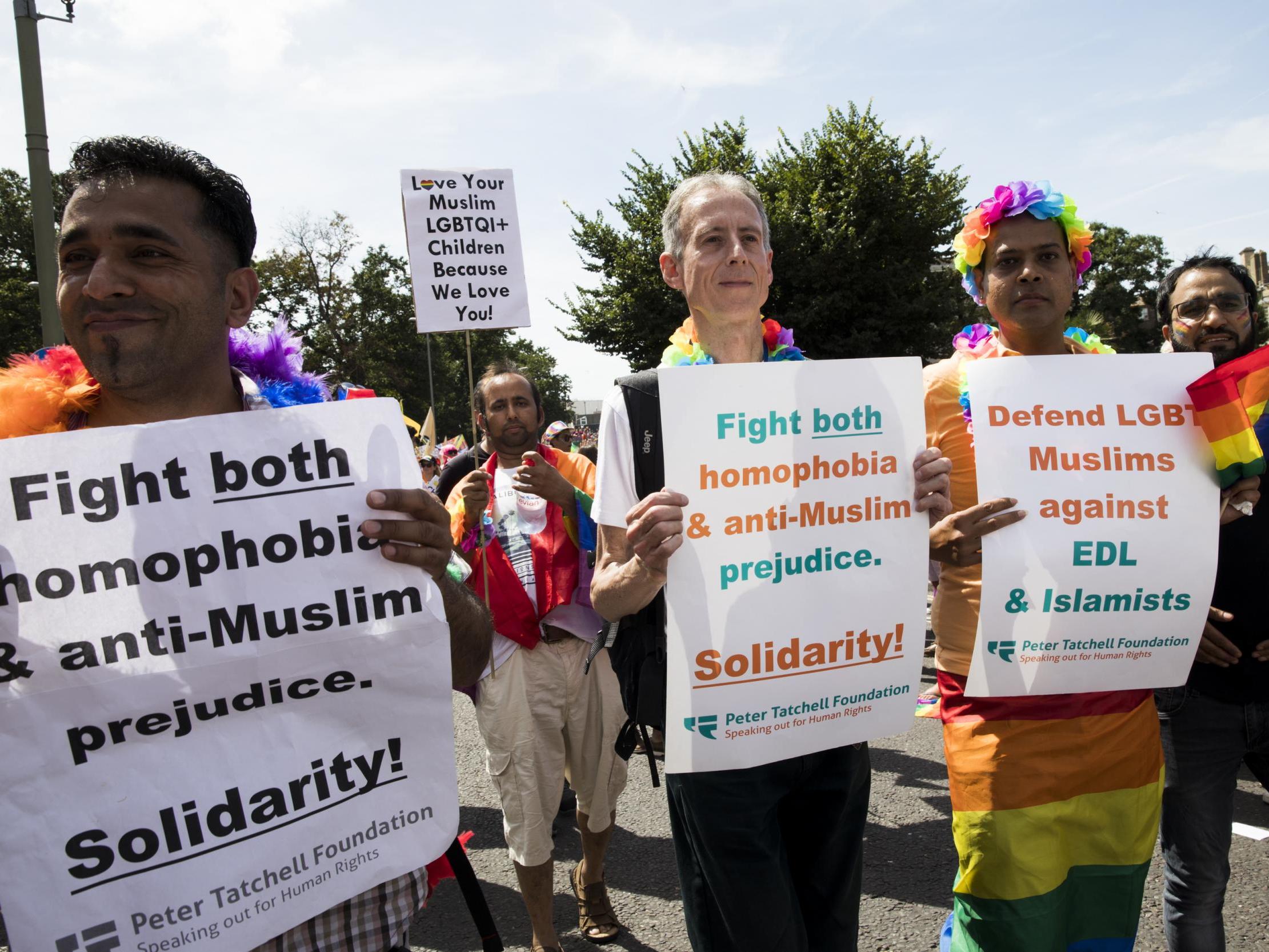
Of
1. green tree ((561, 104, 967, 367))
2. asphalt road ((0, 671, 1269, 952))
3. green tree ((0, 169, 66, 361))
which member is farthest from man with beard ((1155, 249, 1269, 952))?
green tree ((0, 169, 66, 361))

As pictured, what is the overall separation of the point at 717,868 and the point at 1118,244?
170 ft

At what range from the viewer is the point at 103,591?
1.31 m

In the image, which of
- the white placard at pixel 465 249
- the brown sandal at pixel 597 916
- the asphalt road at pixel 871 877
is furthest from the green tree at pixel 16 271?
the brown sandal at pixel 597 916

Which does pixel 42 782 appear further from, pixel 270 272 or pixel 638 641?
pixel 270 272

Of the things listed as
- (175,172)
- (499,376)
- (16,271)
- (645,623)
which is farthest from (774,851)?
(16,271)

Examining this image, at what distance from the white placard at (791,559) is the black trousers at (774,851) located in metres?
0.12

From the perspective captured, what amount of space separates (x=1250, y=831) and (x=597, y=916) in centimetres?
288

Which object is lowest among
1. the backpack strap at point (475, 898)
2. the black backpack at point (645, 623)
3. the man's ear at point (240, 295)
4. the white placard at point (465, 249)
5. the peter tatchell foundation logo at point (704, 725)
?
the backpack strap at point (475, 898)

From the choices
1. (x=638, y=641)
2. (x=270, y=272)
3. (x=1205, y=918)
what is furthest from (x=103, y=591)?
(x=270, y=272)

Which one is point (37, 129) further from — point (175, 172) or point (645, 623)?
point (645, 623)

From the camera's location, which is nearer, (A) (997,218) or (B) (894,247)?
(A) (997,218)

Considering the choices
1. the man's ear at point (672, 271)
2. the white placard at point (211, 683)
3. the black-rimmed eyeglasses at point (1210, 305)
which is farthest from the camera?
the black-rimmed eyeglasses at point (1210, 305)

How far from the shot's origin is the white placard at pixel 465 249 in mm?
4098

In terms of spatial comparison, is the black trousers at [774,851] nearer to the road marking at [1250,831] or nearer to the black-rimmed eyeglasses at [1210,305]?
the black-rimmed eyeglasses at [1210,305]
